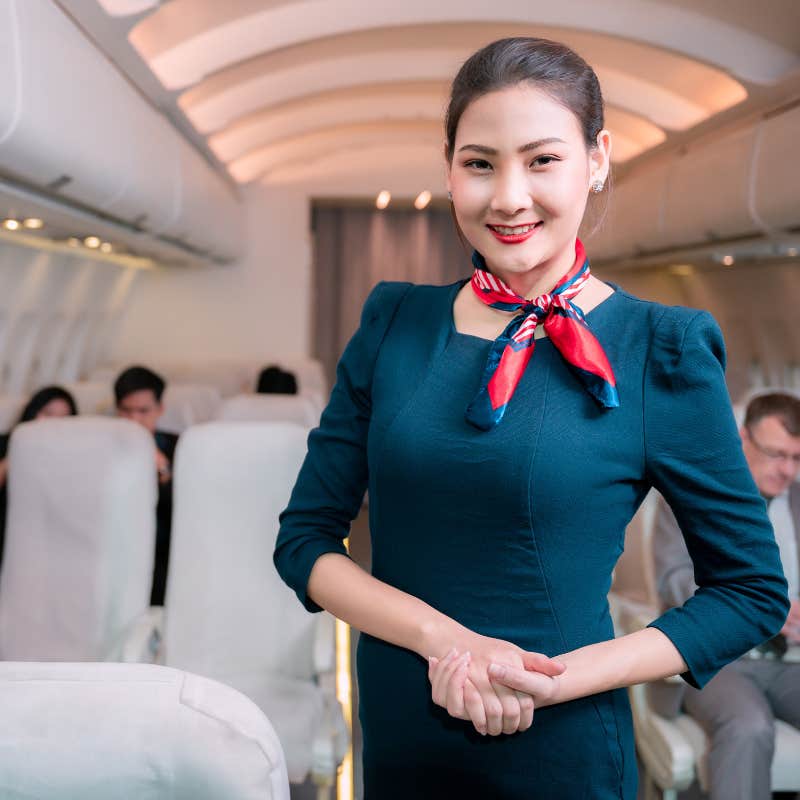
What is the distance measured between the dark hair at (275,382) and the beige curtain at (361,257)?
17.3 feet

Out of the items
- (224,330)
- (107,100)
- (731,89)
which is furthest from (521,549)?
(224,330)

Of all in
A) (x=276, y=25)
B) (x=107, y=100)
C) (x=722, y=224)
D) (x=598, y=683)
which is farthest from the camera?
(x=722, y=224)

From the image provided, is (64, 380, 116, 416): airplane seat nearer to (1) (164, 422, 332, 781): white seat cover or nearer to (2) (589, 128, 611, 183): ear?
(1) (164, 422, 332, 781): white seat cover

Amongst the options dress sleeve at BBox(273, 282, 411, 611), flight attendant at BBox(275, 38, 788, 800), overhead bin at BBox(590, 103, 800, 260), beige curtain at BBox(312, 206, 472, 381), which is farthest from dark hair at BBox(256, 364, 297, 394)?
flight attendant at BBox(275, 38, 788, 800)

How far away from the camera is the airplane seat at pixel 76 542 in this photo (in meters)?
3.14

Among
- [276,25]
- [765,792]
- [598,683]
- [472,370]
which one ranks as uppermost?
[276,25]

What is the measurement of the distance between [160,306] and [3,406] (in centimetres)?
675

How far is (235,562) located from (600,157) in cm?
228

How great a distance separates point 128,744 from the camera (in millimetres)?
897

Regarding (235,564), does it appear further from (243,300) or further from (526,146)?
(243,300)

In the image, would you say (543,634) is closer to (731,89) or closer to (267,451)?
(267,451)

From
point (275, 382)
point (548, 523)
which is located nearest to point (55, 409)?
point (275, 382)

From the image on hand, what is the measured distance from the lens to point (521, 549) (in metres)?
1.19

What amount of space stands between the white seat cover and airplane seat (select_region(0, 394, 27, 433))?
76.7 inches
